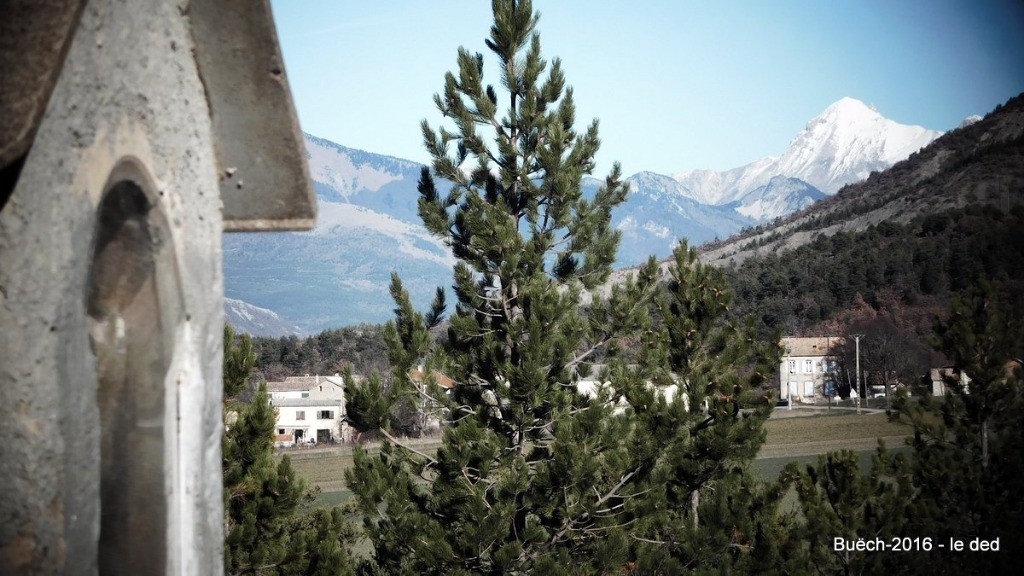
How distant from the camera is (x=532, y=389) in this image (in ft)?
40.5

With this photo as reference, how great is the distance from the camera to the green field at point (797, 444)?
123 feet

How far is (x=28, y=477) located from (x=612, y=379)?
11883 millimetres

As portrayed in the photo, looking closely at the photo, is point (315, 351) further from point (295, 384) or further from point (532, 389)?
point (532, 389)

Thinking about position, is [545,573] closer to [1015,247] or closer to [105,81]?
[1015,247]

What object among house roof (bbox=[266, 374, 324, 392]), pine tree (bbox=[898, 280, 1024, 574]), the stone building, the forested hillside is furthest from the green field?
the stone building

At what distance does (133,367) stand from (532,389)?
10230mm

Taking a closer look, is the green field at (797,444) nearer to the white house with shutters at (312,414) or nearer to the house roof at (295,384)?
the white house with shutters at (312,414)

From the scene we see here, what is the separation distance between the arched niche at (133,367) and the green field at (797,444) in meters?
30.5

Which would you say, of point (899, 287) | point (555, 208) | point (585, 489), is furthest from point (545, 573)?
point (899, 287)

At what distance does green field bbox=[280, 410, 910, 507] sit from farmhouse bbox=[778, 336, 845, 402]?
60.5 feet

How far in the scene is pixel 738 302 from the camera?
79.8 m

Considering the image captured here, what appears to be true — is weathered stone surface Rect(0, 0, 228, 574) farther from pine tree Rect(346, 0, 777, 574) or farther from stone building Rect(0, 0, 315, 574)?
pine tree Rect(346, 0, 777, 574)

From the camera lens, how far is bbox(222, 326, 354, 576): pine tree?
11.2 m

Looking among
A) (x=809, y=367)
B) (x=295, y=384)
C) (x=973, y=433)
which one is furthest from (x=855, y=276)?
(x=973, y=433)
